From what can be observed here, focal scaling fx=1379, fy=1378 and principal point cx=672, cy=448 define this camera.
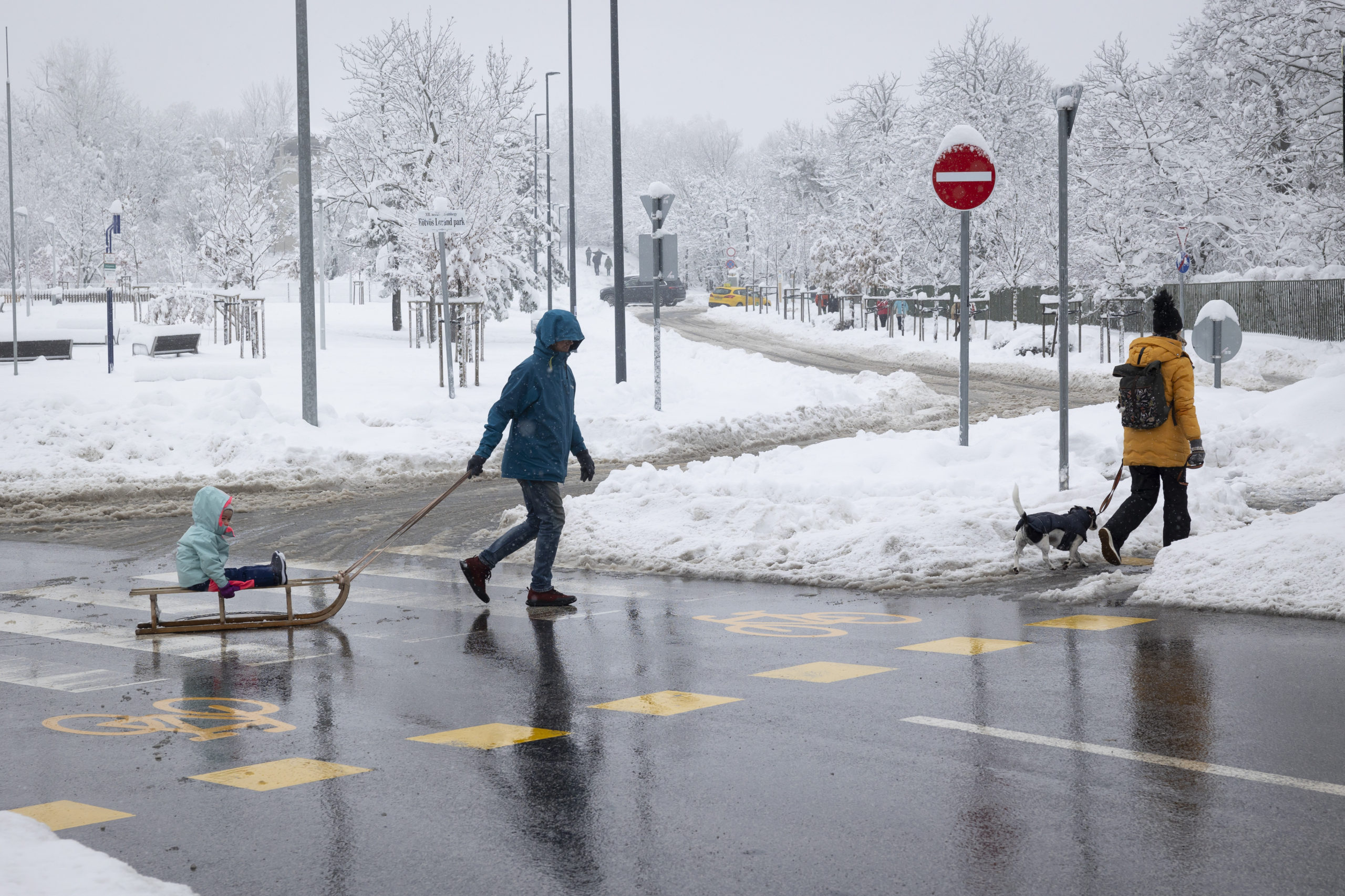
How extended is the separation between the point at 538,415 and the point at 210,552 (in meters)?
2.25

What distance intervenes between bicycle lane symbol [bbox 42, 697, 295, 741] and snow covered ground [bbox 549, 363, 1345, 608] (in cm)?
437

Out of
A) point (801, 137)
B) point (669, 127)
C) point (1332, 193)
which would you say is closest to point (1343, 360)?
point (1332, 193)

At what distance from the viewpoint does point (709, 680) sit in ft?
22.1

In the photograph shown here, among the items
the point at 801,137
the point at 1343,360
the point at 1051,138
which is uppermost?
the point at 801,137

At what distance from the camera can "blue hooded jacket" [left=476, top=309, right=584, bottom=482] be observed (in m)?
9.14

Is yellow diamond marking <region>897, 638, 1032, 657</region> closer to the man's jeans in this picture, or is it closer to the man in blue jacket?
the man in blue jacket

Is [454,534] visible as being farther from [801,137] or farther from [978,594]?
[801,137]

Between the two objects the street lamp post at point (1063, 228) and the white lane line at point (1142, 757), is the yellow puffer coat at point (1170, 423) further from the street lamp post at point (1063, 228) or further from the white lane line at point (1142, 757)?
the white lane line at point (1142, 757)

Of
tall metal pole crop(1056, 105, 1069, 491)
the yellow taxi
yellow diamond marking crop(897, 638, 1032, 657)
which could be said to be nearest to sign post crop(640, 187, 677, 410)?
tall metal pole crop(1056, 105, 1069, 491)

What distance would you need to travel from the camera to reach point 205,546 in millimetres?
8484

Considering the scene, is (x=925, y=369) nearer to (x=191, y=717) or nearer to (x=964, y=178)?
(x=964, y=178)

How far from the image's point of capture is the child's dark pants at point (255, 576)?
865 cm

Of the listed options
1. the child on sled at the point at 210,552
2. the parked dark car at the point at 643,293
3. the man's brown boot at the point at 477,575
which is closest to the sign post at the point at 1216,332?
the man's brown boot at the point at 477,575

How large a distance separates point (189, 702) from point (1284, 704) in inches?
Result: 193
